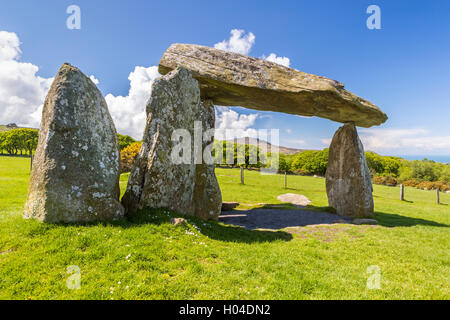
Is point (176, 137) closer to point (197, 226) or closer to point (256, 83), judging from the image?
point (197, 226)

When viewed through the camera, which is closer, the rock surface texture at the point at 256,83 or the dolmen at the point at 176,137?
the dolmen at the point at 176,137

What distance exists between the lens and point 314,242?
23.6 feet

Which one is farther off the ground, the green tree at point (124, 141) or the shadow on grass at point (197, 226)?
the green tree at point (124, 141)

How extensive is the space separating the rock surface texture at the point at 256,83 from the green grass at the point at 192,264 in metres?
5.83

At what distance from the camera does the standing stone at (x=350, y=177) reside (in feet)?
38.6

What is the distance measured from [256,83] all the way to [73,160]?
7.13 meters

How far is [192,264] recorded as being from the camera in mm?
4789

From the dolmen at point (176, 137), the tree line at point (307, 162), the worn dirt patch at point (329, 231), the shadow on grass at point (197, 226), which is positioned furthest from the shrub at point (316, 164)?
the shadow on grass at point (197, 226)

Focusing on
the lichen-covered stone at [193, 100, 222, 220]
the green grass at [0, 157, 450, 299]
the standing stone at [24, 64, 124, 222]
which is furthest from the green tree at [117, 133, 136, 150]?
the green grass at [0, 157, 450, 299]

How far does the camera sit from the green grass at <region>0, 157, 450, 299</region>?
3.95 meters

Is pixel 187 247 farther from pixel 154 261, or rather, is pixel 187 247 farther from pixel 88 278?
pixel 88 278

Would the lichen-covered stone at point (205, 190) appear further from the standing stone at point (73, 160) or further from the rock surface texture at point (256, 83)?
the standing stone at point (73, 160)

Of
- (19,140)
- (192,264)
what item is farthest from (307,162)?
(19,140)
